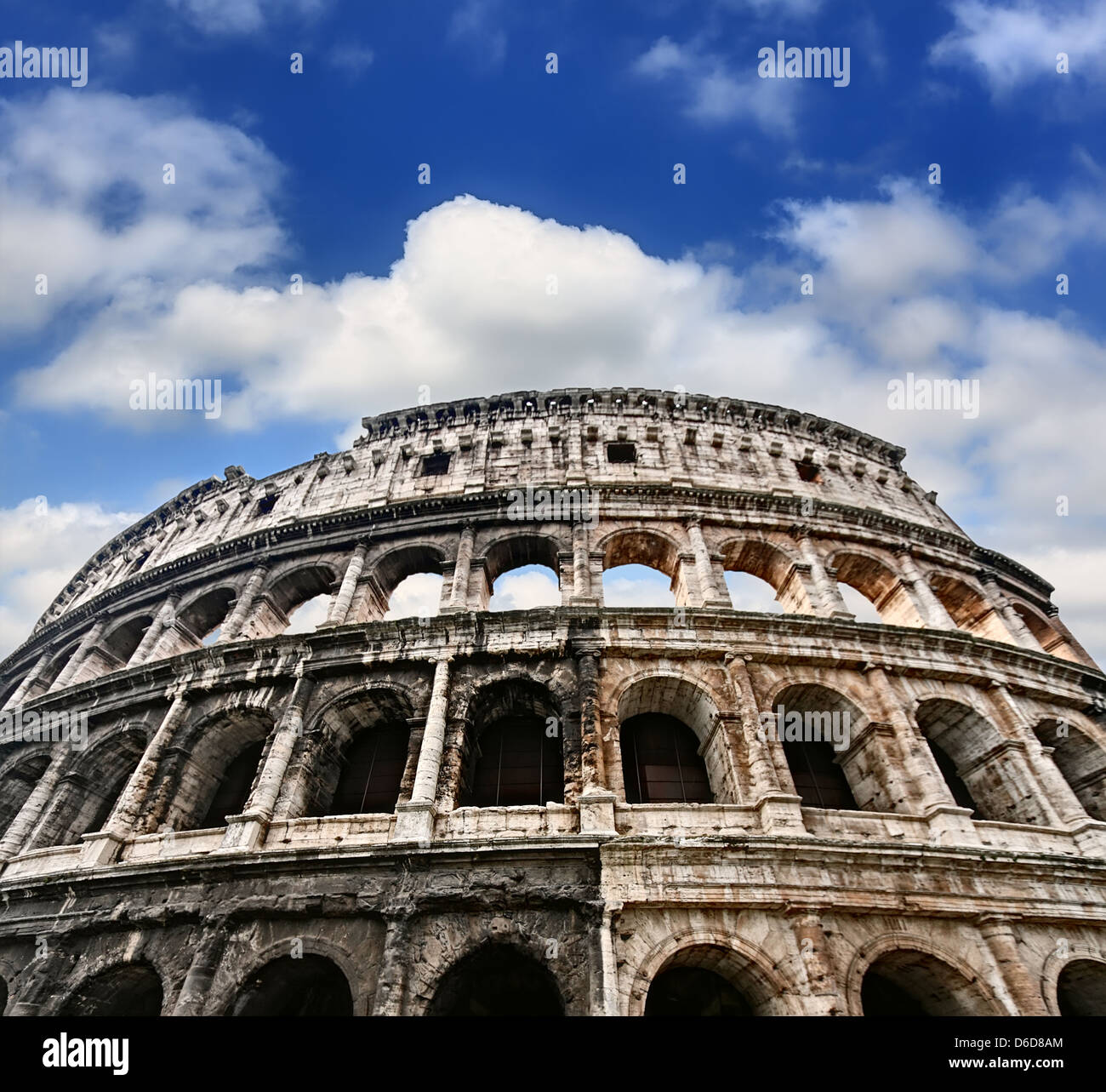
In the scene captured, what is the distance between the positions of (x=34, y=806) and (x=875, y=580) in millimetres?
18982

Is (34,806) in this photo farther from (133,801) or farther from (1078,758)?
(1078,758)

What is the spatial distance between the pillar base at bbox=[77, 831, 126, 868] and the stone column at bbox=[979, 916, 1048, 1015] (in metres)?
13.4

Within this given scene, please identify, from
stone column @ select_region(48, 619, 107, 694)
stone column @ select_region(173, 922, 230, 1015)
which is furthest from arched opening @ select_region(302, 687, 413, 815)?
stone column @ select_region(48, 619, 107, 694)

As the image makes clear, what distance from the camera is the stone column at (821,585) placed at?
13.1 metres

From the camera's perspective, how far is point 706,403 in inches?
738

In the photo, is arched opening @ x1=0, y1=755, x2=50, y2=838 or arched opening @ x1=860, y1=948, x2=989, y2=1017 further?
arched opening @ x1=0, y1=755, x2=50, y2=838

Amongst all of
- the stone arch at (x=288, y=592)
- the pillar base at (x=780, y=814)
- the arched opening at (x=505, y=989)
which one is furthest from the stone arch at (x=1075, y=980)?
the stone arch at (x=288, y=592)

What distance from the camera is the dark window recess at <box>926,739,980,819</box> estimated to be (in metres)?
11.7

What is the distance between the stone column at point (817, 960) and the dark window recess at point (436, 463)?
12.8m

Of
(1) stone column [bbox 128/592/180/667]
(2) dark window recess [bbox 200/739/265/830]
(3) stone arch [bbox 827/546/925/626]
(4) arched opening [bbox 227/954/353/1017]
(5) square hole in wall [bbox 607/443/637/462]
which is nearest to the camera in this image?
(4) arched opening [bbox 227/954/353/1017]

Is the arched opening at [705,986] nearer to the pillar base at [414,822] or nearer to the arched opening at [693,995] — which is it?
the arched opening at [693,995]

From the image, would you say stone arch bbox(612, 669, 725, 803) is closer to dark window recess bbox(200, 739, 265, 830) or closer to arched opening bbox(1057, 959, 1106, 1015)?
arched opening bbox(1057, 959, 1106, 1015)
